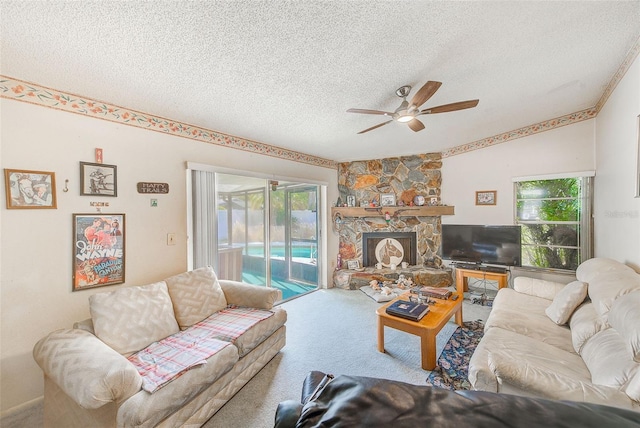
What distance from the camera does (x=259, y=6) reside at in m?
1.29

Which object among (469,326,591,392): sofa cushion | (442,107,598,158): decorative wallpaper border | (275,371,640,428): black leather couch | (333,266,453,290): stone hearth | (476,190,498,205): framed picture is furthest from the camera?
(333,266,453,290): stone hearth

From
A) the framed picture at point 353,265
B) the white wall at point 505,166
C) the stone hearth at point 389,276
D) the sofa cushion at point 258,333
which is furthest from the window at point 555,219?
the sofa cushion at point 258,333

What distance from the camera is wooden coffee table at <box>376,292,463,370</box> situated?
2.21 meters

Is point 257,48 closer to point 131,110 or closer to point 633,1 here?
point 131,110

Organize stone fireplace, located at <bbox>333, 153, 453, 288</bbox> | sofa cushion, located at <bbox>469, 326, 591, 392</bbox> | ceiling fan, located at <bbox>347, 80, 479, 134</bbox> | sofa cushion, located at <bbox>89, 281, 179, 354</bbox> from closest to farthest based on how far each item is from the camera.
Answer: sofa cushion, located at <bbox>469, 326, 591, 392</bbox>
sofa cushion, located at <bbox>89, 281, 179, 354</bbox>
ceiling fan, located at <bbox>347, 80, 479, 134</bbox>
stone fireplace, located at <bbox>333, 153, 453, 288</bbox>

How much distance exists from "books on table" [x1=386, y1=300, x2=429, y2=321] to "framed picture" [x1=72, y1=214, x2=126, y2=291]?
266 cm

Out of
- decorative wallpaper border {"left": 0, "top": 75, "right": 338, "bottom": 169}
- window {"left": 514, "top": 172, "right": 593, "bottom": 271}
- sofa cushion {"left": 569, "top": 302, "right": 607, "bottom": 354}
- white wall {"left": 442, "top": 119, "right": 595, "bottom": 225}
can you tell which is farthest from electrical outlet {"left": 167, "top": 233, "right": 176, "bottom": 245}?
window {"left": 514, "top": 172, "right": 593, "bottom": 271}

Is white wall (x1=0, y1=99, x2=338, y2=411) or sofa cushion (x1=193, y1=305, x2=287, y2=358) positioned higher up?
white wall (x1=0, y1=99, x2=338, y2=411)

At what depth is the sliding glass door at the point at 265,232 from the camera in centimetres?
335

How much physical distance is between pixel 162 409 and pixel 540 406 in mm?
1780

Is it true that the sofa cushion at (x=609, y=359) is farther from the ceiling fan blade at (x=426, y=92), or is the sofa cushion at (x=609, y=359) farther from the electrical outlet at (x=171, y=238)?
the electrical outlet at (x=171, y=238)

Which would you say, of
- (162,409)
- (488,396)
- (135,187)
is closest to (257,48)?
(135,187)

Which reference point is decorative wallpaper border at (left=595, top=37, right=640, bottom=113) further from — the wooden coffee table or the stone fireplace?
the wooden coffee table

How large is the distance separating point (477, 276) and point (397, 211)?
1651 millimetres
